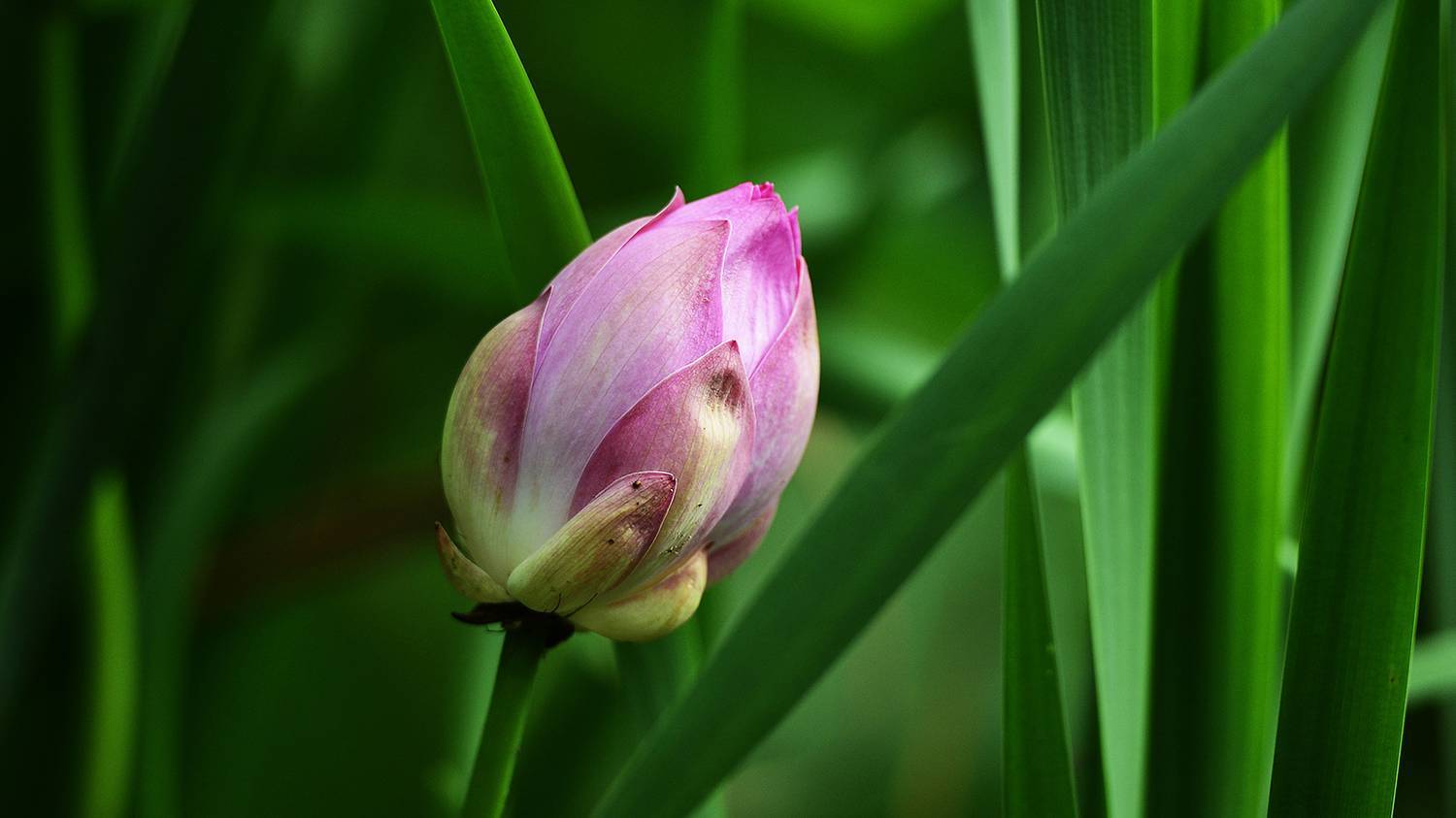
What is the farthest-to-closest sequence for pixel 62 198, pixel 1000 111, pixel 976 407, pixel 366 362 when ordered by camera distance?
pixel 366 362, pixel 62 198, pixel 1000 111, pixel 976 407

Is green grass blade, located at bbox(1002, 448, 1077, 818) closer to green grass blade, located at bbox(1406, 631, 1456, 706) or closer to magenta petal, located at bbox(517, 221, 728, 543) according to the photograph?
magenta petal, located at bbox(517, 221, 728, 543)

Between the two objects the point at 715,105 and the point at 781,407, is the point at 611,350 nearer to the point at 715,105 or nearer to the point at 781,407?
the point at 781,407

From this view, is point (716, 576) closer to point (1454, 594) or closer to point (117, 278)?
point (117, 278)

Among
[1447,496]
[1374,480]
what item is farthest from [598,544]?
[1447,496]

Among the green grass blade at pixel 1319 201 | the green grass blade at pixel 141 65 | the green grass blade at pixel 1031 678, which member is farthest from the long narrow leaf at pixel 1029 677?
the green grass blade at pixel 141 65

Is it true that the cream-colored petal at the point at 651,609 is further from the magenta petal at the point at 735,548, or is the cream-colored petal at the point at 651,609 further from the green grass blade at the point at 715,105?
the green grass blade at the point at 715,105

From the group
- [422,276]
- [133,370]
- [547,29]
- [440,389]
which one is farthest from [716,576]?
[547,29]

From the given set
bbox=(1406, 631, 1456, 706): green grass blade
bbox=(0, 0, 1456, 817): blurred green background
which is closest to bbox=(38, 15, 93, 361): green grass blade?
bbox=(0, 0, 1456, 817): blurred green background
